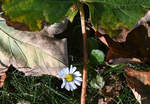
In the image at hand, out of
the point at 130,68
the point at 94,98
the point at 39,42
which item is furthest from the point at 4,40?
the point at 130,68

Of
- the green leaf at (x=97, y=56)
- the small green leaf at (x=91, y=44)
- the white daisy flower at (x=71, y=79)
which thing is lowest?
the white daisy flower at (x=71, y=79)

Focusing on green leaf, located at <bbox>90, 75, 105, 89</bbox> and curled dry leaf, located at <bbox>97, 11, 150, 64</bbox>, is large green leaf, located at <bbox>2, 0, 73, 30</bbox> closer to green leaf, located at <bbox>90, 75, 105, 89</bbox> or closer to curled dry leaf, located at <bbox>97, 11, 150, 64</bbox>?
curled dry leaf, located at <bbox>97, 11, 150, 64</bbox>

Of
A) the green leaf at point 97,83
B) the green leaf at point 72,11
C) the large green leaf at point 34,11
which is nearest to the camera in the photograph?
the large green leaf at point 34,11

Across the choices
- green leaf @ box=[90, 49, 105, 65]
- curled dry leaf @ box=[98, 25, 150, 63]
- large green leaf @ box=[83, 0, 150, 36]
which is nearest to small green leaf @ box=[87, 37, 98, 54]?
green leaf @ box=[90, 49, 105, 65]

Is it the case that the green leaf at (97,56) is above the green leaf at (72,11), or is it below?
below

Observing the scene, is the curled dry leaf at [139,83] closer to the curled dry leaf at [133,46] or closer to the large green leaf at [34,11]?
the curled dry leaf at [133,46]

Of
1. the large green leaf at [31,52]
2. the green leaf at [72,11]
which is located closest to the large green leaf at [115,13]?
the green leaf at [72,11]

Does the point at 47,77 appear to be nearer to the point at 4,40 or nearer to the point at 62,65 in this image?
the point at 62,65
